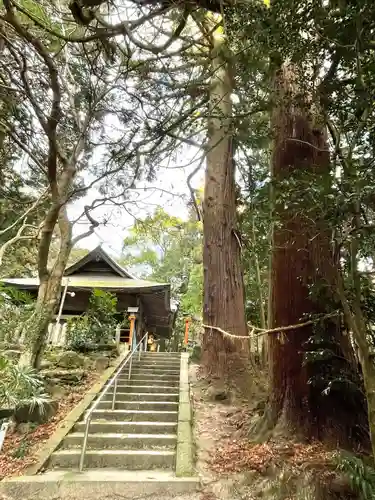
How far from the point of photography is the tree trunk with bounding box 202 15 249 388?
19.7 ft

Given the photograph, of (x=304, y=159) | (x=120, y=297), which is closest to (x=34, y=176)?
(x=120, y=297)

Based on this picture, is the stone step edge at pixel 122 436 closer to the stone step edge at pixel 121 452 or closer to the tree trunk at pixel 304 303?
the stone step edge at pixel 121 452

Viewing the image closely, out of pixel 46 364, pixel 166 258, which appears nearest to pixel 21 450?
pixel 46 364

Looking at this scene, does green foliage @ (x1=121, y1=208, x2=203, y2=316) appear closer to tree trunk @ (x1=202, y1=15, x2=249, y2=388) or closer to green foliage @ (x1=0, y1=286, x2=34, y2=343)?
tree trunk @ (x1=202, y1=15, x2=249, y2=388)

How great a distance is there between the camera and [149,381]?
7258mm

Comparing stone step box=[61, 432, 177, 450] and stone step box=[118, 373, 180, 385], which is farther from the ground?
stone step box=[118, 373, 180, 385]

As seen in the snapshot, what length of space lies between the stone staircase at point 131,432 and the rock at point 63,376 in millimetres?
860

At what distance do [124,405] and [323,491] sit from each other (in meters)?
3.87

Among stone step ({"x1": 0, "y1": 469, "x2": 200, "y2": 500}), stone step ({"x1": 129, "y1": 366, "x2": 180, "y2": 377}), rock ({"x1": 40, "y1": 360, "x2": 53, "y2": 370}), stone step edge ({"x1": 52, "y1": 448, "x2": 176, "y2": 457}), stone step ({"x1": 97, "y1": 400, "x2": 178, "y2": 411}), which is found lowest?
stone step ({"x1": 0, "y1": 469, "x2": 200, "y2": 500})

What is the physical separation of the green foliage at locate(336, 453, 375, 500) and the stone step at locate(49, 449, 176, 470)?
7.13ft

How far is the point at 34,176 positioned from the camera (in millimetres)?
10367

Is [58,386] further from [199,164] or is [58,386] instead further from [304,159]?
[304,159]

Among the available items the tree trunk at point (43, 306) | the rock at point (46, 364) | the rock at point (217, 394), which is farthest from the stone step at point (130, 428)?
the rock at point (46, 364)

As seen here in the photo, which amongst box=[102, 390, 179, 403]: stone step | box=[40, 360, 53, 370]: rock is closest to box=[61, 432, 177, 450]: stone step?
box=[102, 390, 179, 403]: stone step
